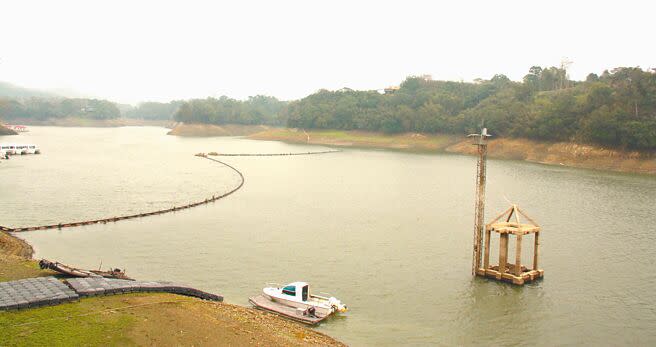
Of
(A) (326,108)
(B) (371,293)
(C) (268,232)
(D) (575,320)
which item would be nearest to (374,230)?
(C) (268,232)

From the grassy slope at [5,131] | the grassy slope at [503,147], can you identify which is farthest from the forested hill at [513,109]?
the grassy slope at [5,131]

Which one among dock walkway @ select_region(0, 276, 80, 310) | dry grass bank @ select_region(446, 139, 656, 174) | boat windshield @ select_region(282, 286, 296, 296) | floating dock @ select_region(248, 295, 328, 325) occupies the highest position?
dry grass bank @ select_region(446, 139, 656, 174)

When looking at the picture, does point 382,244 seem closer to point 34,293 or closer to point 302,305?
point 302,305

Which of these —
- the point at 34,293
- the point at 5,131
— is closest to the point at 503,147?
the point at 34,293

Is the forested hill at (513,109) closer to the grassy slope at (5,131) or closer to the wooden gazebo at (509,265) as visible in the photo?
the grassy slope at (5,131)

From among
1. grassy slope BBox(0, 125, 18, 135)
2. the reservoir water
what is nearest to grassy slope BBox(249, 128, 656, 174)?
the reservoir water

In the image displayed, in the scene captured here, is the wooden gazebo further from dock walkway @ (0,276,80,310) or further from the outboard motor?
dock walkway @ (0,276,80,310)
